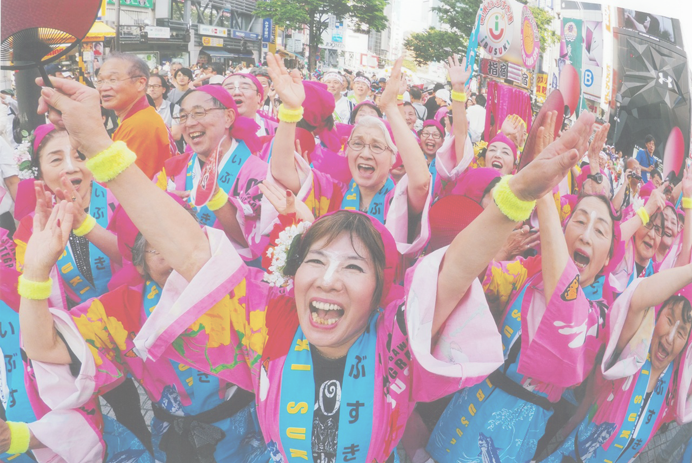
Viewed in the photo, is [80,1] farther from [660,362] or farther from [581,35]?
[660,362]

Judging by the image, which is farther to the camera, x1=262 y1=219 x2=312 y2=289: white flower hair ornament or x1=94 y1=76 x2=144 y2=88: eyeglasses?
x1=94 y1=76 x2=144 y2=88: eyeglasses

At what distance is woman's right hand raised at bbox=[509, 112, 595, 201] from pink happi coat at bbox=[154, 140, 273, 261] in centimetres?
128

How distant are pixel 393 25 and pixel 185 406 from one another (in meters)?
1.71

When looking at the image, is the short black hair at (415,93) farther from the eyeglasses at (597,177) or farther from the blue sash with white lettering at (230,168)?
the eyeglasses at (597,177)

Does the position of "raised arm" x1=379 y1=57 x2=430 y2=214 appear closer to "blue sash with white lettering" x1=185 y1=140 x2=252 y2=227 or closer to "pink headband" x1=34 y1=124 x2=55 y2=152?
"blue sash with white lettering" x1=185 y1=140 x2=252 y2=227

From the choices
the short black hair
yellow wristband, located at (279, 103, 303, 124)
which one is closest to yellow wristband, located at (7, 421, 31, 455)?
yellow wristband, located at (279, 103, 303, 124)

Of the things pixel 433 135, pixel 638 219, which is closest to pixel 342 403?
pixel 638 219

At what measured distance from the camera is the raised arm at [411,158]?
6.81 feet

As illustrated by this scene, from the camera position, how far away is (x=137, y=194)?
50.8 inches

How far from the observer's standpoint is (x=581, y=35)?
5.83ft

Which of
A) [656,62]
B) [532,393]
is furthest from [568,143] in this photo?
[656,62]

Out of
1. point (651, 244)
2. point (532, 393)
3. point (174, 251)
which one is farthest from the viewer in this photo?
point (651, 244)

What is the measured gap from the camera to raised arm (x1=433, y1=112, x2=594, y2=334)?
1.05m

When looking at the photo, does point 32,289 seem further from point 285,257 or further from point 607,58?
point 607,58
